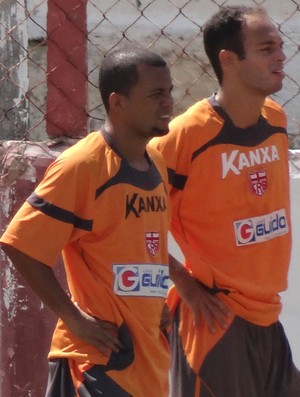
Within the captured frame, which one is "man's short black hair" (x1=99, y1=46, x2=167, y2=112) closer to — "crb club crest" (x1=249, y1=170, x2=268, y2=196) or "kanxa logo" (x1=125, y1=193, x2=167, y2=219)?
"kanxa logo" (x1=125, y1=193, x2=167, y2=219)

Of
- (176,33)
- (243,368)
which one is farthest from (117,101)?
(176,33)

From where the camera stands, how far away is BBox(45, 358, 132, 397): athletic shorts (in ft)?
11.3

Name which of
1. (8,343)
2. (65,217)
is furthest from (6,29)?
(65,217)

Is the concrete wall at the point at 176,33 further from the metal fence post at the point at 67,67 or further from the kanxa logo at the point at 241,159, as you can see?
the kanxa logo at the point at 241,159

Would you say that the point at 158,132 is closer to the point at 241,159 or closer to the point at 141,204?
the point at 141,204

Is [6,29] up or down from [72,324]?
up

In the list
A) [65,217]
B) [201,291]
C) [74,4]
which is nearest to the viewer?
[65,217]

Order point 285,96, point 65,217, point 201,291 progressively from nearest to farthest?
point 65,217 → point 201,291 → point 285,96

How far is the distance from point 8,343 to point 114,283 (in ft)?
4.00

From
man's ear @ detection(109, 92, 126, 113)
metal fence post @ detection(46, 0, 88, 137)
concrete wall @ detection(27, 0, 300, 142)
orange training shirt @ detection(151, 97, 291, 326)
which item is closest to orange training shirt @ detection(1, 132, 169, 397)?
man's ear @ detection(109, 92, 126, 113)

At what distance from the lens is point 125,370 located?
349 centimetres

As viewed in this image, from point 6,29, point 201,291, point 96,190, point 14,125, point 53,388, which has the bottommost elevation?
point 53,388

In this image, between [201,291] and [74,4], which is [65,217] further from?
[74,4]

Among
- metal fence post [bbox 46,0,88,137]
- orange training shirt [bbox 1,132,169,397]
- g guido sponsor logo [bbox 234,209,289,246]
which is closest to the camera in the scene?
orange training shirt [bbox 1,132,169,397]
